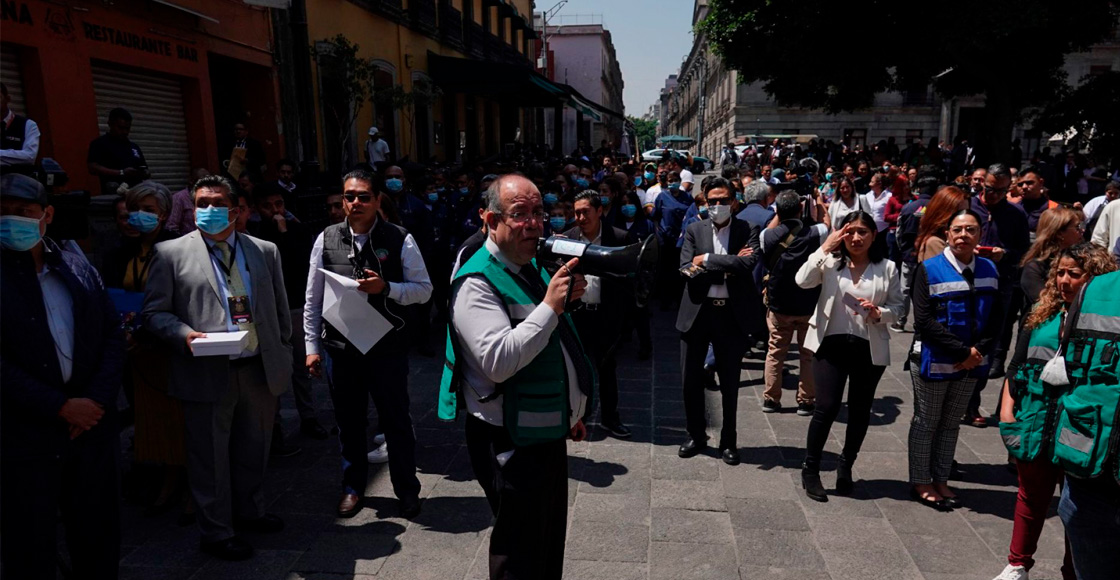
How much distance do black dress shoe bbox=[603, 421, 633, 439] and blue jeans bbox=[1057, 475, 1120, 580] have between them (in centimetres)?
284

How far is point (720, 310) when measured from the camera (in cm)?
451

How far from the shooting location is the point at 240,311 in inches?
134

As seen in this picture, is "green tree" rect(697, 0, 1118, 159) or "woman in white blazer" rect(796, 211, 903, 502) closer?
"woman in white blazer" rect(796, 211, 903, 502)

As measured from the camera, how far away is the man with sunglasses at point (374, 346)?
3.72 meters

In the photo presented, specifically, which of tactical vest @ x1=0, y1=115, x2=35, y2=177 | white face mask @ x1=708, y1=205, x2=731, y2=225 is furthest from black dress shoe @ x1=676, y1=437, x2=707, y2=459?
tactical vest @ x1=0, y1=115, x2=35, y2=177

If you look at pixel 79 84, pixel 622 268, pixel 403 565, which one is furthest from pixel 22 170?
pixel 79 84

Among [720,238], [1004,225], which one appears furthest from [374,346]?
[1004,225]

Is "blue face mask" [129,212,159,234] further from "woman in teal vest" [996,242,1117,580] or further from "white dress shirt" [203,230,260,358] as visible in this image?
"woman in teal vest" [996,242,1117,580]

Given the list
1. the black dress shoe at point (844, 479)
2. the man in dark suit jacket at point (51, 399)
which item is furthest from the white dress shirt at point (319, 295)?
the black dress shoe at point (844, 479)

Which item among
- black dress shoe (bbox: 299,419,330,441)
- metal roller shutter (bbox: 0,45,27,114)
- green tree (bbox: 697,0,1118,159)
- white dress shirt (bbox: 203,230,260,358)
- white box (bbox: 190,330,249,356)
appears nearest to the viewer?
white box (bbox: 190,330,249,356)

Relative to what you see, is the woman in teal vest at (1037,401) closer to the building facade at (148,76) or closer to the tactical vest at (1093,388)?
the tactical vest at (1093,388)

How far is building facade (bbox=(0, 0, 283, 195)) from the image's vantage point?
22.7 feet

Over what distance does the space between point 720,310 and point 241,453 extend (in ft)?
9.50

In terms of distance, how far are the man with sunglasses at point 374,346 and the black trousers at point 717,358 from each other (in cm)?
179
